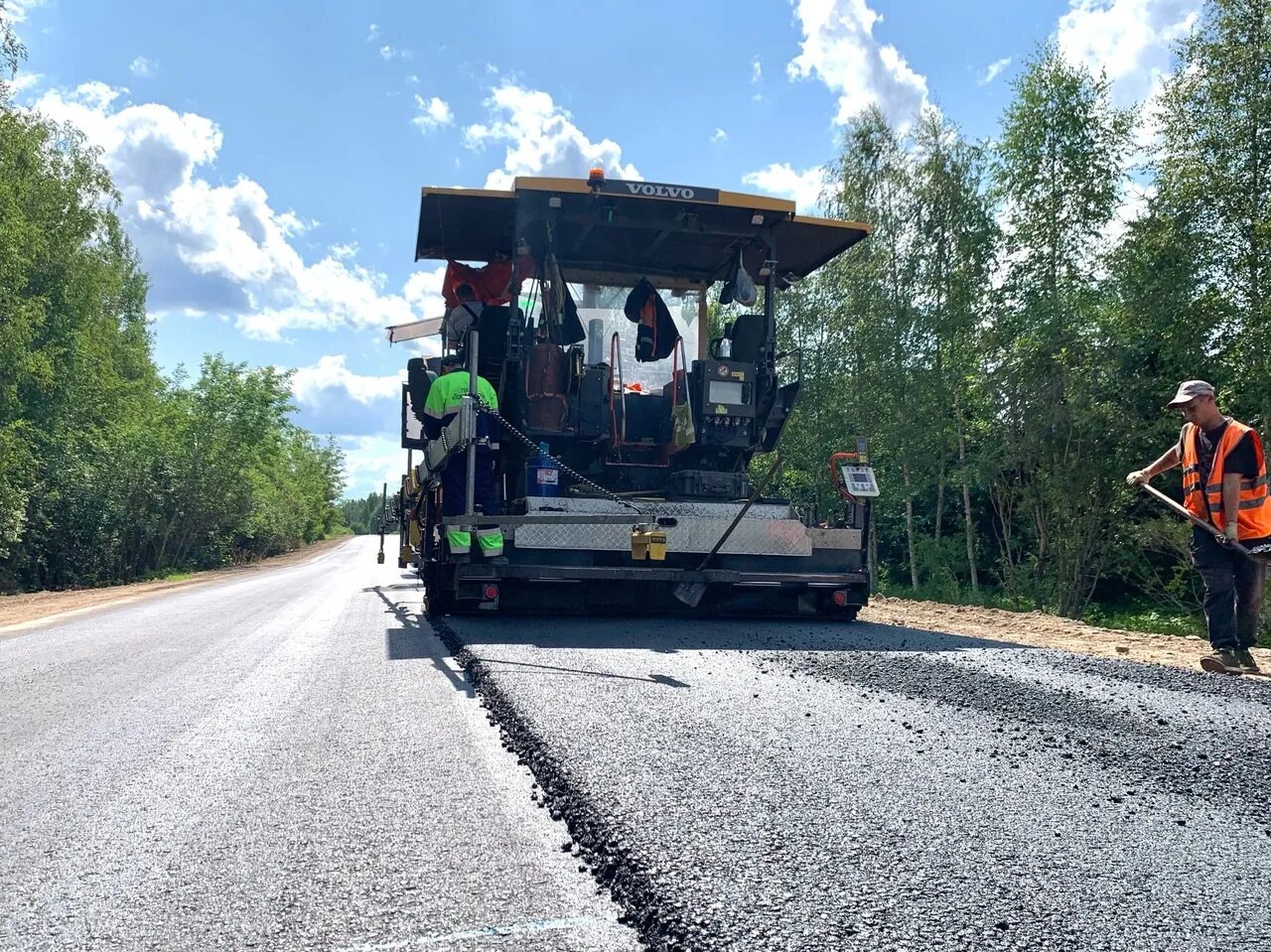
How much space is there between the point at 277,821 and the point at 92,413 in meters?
24.5

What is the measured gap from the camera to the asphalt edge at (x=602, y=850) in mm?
1776

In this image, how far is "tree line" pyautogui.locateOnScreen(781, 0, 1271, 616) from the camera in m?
13.0

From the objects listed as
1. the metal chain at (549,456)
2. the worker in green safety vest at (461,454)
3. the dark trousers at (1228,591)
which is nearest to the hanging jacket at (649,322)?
the metal chain at (549,456)

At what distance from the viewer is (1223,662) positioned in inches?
194

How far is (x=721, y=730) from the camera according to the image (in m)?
3.37

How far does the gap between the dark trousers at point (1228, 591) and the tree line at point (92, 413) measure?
55.6ft

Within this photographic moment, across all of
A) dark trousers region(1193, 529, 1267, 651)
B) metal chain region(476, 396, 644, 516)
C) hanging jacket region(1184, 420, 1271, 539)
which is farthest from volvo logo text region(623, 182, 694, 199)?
dark trousers region(1193, 529, 1267, 651)

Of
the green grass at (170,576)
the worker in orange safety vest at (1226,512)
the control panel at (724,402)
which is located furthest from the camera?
A: the green grass at (170,576)

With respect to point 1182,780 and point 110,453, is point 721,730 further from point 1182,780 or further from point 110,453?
point 110,453

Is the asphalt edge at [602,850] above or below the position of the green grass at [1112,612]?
above

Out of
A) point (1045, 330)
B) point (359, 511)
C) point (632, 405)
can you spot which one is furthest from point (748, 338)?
point (359, 511)

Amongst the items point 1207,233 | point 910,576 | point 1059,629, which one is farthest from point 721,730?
point 910,576

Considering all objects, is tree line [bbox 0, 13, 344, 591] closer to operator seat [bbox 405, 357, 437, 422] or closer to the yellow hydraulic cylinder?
operator seat [bbox 405, 357, 437, 422]

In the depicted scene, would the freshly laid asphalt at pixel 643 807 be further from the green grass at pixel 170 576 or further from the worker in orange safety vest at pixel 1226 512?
the green grass at pixel 170 576
